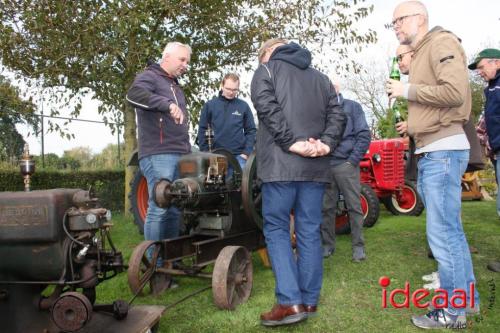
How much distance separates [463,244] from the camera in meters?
2.64

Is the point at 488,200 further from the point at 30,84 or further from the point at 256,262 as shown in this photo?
the point at 30,84

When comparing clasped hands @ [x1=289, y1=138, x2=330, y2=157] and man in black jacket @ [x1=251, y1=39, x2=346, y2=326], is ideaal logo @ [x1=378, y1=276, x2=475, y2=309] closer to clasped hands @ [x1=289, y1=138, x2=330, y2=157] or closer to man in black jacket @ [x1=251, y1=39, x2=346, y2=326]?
man in black jacket @ [x1=251, y1=39, x2=346, y2=326]

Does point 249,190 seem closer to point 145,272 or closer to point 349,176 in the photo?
point 145,272

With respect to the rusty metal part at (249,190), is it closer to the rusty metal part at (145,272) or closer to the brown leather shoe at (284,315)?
the rusty metal part at (145,272)

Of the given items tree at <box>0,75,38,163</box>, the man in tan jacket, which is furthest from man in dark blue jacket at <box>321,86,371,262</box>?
tree at <box>0,75,38,163</box>

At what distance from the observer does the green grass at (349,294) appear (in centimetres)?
272

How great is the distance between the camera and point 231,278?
313 centimetres

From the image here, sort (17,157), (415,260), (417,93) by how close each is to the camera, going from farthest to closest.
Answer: (17,157), (415,260), (417,93)

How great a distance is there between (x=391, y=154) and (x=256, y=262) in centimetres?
400

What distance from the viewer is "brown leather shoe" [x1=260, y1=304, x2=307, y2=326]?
2650mm

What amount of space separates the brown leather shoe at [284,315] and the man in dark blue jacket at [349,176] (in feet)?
6.17

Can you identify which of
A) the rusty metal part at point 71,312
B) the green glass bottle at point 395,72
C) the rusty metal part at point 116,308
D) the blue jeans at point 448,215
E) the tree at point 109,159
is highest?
the green glass bottle at point 395,72

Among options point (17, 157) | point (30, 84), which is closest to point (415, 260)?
point (30, 84)

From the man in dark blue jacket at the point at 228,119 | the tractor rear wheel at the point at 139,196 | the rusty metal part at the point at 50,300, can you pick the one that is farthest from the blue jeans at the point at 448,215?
the tractor rear wheel at the point at 139,196
